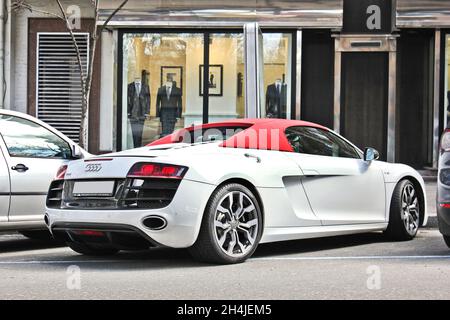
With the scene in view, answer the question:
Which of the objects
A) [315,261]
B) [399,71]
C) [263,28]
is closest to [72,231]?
[315,261]

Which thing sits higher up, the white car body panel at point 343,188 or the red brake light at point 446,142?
the red brake light at point 446,142

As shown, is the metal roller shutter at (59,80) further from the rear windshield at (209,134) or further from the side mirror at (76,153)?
the rear windshield at (209,134)

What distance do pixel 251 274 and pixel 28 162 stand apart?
2.87m

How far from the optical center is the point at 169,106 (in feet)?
57.9

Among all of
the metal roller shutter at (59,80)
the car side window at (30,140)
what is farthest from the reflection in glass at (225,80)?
the car side window at (30,140)

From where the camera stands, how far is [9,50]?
17594mm

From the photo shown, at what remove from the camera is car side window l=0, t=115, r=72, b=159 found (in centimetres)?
800

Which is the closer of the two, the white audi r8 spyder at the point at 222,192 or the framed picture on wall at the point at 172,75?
the white audi r8 spyder at the point at 222,192

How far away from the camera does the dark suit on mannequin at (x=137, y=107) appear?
17578mm

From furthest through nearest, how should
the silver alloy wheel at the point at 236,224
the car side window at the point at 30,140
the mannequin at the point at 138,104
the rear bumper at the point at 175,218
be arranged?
the mannequin at the point at 138,104 < the car side window at the point at 30,140 < the silver alloy wheel at the point at 236,224 < the rear bumper at the point at 175,218

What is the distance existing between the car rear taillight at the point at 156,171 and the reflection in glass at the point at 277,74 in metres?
10.9

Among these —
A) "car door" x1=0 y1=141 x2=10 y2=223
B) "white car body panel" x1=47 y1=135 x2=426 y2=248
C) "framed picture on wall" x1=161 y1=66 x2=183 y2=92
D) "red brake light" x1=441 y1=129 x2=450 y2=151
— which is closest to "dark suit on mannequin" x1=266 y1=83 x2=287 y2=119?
"framed picture on wall" x1=161 y1=66 x2=183 y2=92

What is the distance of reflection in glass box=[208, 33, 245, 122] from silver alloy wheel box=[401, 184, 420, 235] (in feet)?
29.2
